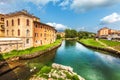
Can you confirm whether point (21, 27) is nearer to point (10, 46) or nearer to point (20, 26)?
point (20, 26)

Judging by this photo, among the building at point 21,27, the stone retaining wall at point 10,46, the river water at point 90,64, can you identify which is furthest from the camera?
the building at point 21,27

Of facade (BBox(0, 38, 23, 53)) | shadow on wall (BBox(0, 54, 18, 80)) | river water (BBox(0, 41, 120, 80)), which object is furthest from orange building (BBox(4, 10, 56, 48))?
shadow on wall (BBox(0, 54, 18, 80))

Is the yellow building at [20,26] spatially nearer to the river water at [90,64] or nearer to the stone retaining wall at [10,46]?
the stone retaining wall at [10,46]

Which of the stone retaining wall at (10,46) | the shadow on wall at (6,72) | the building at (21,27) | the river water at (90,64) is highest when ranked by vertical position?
the building at (21,27)

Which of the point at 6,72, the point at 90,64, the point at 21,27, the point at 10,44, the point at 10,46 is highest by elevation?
the point at 21,27

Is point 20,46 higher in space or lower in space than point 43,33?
lower

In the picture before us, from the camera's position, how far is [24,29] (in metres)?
36.2

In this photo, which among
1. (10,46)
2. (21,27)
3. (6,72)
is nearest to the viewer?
(6,72)

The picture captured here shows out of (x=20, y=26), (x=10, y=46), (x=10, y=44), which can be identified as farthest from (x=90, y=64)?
(x=20, y=26)

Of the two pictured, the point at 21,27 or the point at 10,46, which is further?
the point at 21,27

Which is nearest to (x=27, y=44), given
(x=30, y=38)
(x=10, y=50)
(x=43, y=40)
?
(x=30, y=38)

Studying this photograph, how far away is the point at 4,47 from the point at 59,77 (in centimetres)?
1804

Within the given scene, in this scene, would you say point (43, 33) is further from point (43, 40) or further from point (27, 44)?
point (27, 44)

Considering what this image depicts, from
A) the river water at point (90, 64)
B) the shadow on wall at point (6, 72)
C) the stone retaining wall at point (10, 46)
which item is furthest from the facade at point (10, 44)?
the river water at point (90, 64)
